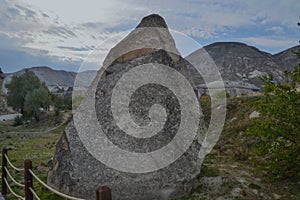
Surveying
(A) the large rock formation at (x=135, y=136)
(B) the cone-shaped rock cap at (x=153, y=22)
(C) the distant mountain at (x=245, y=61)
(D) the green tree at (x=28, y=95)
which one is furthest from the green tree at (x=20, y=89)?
(C) the distant mountain at (x=245, y=61)

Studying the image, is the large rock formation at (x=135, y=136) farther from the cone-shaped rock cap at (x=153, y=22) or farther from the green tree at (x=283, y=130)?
the green tree at (x=283, y=130)

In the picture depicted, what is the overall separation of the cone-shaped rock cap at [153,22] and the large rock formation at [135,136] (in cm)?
55

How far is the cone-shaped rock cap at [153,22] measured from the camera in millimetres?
8000

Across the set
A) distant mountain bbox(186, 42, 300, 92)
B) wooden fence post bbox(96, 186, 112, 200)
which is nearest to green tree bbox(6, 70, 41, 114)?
wooden fence post bbox(96, 186, 112, 200)

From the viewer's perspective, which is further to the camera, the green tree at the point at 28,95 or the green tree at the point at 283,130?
the green tree at the point at 28,95

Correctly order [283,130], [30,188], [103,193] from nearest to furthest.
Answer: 1. [103,193]
2. [30,188]
3. [283,130]

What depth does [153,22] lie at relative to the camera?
8023mm

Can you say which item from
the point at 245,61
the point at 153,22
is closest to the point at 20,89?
the point at 153,22

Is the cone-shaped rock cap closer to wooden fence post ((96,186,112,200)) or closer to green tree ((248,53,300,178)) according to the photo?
green tree ((248,53,300,178))

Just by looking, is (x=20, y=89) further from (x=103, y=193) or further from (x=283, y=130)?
(x=103, y=193)

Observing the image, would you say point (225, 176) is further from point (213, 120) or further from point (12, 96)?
point (12, 96)

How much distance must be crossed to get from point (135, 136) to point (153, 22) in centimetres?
334

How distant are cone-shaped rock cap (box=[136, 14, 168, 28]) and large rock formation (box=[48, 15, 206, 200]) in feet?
1.82

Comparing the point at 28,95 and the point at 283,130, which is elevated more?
the point at 283,130
